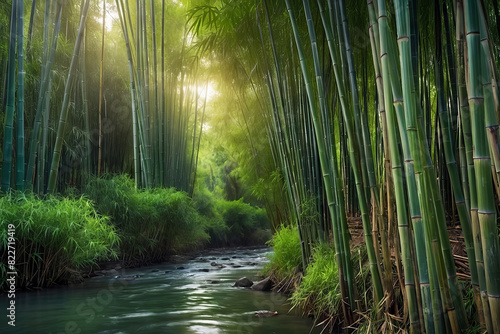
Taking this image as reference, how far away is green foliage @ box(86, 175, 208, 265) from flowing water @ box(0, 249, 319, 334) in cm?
118

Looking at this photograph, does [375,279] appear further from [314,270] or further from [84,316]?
[84,316]

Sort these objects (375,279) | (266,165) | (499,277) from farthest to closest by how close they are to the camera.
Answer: (266,165) < (375,279) < (499,277)

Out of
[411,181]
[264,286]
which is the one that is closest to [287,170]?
[264,286]

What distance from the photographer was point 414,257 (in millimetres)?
1521

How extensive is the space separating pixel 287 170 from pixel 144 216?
3.28 m

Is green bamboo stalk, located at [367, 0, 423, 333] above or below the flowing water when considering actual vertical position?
above

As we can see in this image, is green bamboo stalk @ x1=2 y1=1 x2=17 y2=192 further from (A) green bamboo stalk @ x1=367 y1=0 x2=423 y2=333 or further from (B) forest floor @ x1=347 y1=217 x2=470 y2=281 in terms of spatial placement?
(A) green bamboo stalk @ x1=367 y1=0 x2=423 y2=333

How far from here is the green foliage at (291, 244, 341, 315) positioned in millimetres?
2322

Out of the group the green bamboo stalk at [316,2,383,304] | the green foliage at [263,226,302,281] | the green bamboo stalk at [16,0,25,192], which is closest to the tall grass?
the green bamboo stalk at [316,2,383,304]

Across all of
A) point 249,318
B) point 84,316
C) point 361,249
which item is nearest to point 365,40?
point 361,249

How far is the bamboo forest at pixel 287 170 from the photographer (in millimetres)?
1325

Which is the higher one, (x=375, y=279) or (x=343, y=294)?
(x=375, y=279)

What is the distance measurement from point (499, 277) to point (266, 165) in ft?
14.2

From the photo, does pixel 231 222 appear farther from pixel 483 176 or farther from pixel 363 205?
pixel 483 176
